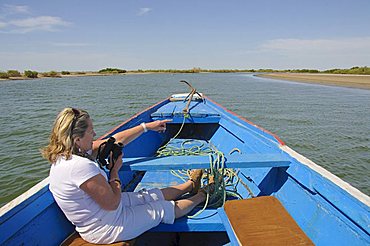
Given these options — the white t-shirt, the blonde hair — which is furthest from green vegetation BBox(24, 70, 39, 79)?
the white t-shirt

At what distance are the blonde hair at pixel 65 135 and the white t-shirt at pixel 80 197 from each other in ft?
0.15

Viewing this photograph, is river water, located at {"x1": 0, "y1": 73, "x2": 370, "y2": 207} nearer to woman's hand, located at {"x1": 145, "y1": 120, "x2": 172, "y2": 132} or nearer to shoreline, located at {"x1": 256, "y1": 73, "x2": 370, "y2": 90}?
woman's hand, located at {"x1": 145, "y1": 120, "x2": 172, "y2": 132}

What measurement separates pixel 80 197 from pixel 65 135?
0.40 metres

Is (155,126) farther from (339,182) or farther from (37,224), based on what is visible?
(339,182)

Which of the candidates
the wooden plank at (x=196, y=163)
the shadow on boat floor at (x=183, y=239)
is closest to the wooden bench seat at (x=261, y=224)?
the wooden plank at (x=196, y=163)

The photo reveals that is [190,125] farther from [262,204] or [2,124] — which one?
[2,124]

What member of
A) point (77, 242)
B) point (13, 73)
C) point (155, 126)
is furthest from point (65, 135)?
point (13, 73)

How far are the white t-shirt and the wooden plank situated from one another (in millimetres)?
549

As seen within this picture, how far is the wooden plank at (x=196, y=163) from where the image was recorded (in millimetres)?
2148

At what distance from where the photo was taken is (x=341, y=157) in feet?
20.8

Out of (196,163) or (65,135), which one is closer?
(65,135)

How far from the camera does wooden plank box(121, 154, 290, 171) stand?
2.15m

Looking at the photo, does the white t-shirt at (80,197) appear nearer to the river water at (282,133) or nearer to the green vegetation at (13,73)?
the river water at (282,133)

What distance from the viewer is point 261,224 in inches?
68.2
